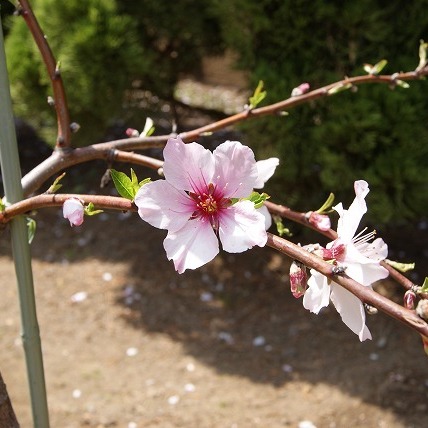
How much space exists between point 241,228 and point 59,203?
0.25 m

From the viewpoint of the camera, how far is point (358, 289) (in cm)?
56

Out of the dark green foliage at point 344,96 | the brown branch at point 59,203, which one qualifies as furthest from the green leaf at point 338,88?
the dark green foliage at point 344,96

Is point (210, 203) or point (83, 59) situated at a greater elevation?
point (210, 203)

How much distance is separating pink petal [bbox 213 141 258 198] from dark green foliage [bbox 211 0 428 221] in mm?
2175

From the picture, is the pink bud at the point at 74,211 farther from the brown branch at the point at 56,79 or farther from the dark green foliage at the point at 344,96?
the dark green foliage at the point at 344,96

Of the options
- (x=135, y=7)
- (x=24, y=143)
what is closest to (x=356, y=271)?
(x=135, y=7)

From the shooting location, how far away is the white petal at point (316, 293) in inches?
25.4

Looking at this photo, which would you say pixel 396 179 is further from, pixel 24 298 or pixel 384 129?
pixel 24 298

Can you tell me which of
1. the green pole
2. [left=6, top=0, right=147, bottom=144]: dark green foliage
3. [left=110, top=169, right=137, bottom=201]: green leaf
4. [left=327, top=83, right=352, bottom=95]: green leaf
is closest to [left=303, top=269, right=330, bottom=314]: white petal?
[left=110, top=169, right=137, bottom=201]: green leaf

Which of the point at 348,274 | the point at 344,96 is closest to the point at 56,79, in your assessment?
the point at 348,274

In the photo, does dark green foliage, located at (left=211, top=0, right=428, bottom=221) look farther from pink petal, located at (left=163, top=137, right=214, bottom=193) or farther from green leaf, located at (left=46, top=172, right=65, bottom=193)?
pink petal, located at (left=163, top=137, right=214, bottom=193)

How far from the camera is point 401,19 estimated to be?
284cm

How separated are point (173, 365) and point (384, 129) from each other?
136 centimetres

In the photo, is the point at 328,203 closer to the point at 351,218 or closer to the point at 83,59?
the point at 351,218
